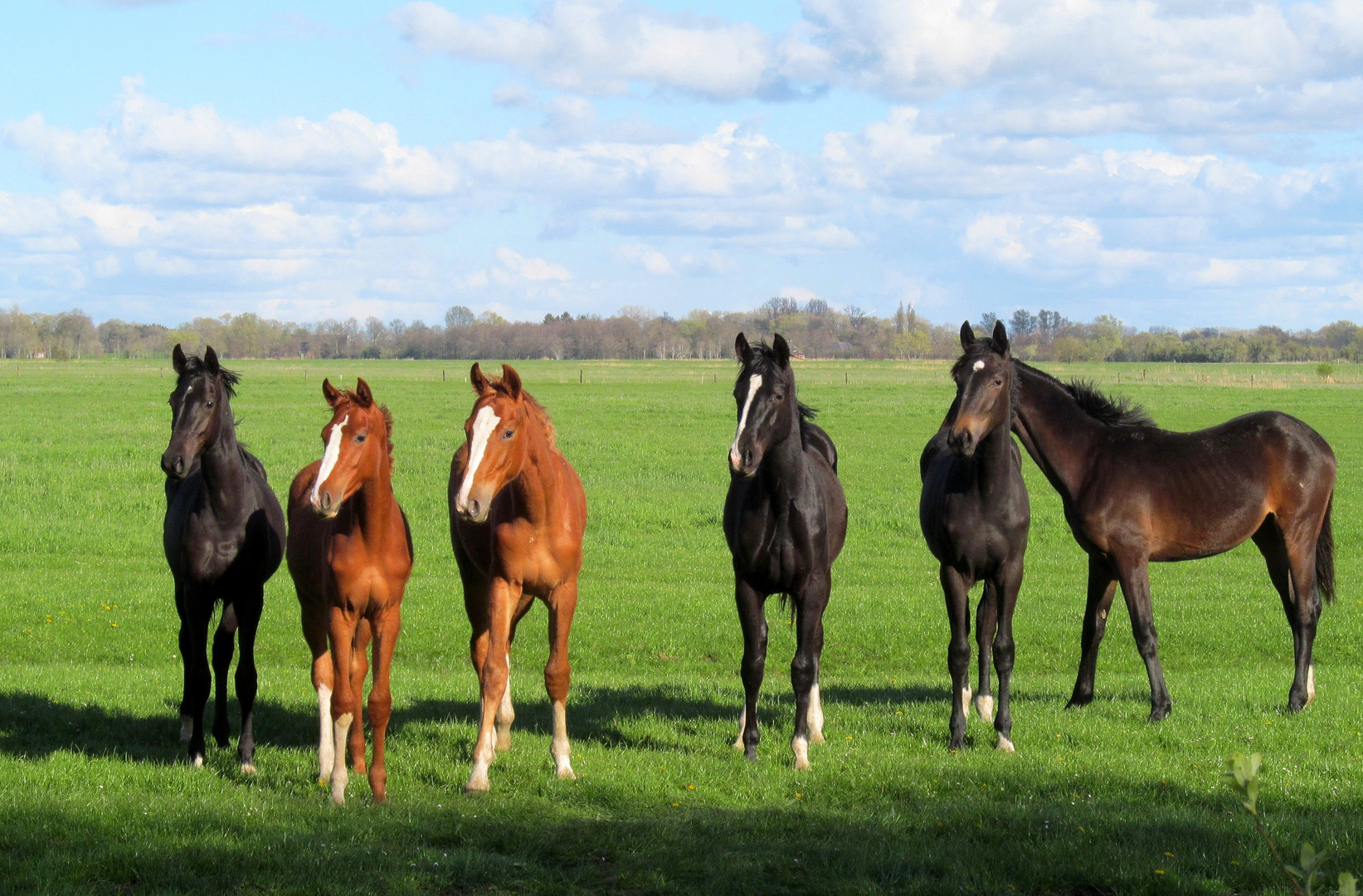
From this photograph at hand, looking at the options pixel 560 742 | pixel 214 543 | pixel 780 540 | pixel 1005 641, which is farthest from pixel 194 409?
pixel 1005 641

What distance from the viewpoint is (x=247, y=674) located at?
732 cm

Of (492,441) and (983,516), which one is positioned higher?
(492,441)

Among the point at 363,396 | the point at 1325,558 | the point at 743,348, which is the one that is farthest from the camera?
the point at 1325,558

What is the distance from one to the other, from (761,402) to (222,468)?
354cm

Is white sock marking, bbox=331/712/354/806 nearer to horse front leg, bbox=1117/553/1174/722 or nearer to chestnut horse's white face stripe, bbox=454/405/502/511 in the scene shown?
chestnut horse's white face stripe, bbox=454/405/502/511

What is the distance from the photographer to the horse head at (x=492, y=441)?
578 cm

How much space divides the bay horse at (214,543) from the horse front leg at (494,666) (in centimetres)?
161

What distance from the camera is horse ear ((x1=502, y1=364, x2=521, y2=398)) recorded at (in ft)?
20.3

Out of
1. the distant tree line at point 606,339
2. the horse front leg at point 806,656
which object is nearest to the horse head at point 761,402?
the horse front leg at point 806,656

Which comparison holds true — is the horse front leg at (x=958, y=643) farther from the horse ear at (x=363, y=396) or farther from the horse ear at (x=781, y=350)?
the horse ear at (x=363, y=396)

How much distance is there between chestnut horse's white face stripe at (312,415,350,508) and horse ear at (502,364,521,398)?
2.89ft

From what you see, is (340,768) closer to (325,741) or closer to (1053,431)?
(325,741)

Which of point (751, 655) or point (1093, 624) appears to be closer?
point (751, 655)

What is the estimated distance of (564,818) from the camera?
19.1 ft
